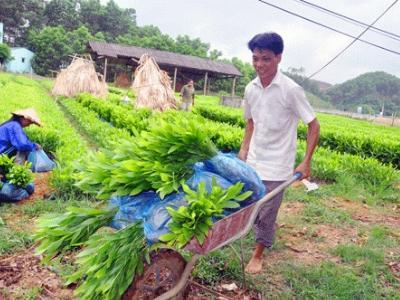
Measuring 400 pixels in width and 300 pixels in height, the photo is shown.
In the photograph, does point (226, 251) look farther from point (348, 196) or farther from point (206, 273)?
point (348, 196)

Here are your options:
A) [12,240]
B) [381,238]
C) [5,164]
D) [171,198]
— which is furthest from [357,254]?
[5,164]

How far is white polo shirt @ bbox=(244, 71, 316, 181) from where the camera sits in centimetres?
340

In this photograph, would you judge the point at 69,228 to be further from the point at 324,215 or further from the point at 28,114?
the point at 324,215

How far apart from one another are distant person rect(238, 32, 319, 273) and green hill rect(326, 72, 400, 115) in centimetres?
6519

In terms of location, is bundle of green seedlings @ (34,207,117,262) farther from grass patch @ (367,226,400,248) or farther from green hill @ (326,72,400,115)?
green hill @ (326,72,400,115)

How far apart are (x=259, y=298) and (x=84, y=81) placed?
21.2 m

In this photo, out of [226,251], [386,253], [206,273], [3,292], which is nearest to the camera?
[3,292]

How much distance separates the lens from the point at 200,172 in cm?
269

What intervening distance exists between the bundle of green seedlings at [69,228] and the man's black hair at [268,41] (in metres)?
1.64

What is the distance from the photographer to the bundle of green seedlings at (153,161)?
248 cm

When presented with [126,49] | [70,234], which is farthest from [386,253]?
[126,49]

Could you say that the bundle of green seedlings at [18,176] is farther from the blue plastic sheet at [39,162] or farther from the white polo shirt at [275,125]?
the white polo shirt at [275,125]

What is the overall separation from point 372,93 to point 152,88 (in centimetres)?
5935

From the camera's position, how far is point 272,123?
3.50 metres
